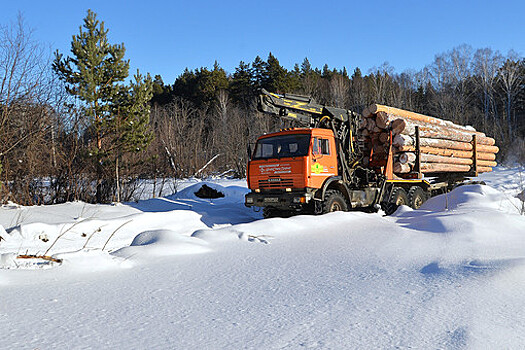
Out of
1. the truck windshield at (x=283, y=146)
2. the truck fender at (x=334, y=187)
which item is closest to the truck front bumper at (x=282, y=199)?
the truck fender at (x=334, y=187)

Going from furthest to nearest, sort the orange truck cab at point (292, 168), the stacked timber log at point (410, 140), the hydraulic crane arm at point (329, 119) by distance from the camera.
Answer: the stacked timber log at point (410, 140)
the hydraulic crane arm at point (329, 119)
the orange truck cab at point (292, 168)

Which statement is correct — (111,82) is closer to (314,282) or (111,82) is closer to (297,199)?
(297,199)

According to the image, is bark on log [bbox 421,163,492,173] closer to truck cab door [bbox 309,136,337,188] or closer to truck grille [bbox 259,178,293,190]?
truck cab door [bbox 309,136,337,188]

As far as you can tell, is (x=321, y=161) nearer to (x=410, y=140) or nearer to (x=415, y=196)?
(x=410, y=140)

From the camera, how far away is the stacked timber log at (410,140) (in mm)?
11500

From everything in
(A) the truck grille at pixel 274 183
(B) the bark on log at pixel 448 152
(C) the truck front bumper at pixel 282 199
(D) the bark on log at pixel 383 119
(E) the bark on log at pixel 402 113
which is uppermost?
(E) the bark on log at pixel 402 113

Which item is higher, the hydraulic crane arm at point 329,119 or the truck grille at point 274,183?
the hydraulic crane arm at point 329,119

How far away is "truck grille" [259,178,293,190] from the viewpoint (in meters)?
9.56

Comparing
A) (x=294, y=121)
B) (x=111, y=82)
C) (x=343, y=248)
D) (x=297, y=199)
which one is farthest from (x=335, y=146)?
(x=111, y=82)

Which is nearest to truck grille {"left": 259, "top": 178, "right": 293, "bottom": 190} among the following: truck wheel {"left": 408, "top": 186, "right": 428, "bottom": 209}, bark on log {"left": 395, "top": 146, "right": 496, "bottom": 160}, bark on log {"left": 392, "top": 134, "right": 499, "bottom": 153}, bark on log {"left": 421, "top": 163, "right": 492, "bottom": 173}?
bark on log {"left": 392, "top": 134, "right": 499, "bottom": 153}

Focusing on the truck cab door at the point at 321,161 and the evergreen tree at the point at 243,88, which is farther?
the evergreen tree at the point at 243,88

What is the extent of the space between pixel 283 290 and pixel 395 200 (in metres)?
9.07

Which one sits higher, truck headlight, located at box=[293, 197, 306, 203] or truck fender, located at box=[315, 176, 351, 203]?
truck fender, located at box=[315, 176, 351, 203]

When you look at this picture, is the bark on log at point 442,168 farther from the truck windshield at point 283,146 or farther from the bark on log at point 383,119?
the truck windshield at point 283,146
